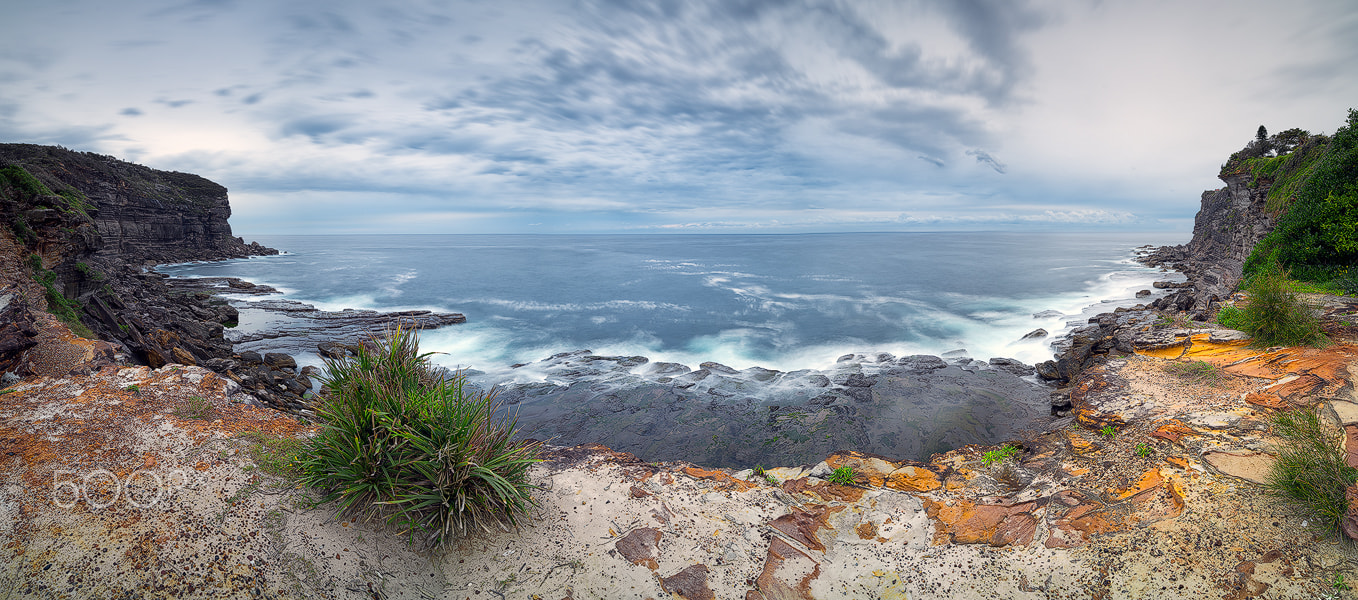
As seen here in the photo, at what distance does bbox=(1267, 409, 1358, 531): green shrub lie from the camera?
494 cm

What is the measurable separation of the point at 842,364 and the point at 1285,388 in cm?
1184

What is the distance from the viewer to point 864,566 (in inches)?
228

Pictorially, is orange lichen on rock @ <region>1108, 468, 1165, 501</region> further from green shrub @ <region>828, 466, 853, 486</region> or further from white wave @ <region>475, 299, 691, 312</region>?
white wave @ <region>475, 299, 691, 312</region>

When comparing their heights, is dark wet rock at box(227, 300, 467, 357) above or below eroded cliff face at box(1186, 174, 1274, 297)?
below

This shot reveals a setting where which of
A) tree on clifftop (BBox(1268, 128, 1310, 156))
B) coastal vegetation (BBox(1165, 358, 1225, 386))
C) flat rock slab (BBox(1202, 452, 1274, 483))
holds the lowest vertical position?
flat rock slab (BBox(1202, 452, 1274, 483))

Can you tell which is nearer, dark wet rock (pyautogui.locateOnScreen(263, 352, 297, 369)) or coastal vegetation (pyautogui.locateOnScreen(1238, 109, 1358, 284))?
coastal vegetation (pyautogui.locateOnScreen(1238, 109, 1358, 284))

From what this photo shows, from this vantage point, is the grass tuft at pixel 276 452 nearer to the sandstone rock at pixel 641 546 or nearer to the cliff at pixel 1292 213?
the sandstone rock at pixel 641 546

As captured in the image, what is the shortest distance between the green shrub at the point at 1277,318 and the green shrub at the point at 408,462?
14.7m

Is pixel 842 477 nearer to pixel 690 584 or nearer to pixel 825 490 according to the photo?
pixel 825 490

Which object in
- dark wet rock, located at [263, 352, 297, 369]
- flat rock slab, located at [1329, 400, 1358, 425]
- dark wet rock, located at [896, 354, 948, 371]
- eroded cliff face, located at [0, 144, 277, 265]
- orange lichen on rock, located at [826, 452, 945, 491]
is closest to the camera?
flat rock slab, located at [1329, 400, 1358, 425]

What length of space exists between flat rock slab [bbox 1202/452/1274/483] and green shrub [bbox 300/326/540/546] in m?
8.80

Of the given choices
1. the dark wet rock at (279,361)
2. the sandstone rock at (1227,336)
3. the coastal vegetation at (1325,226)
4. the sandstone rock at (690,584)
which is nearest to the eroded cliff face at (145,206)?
the dark wet rock at (279,361)

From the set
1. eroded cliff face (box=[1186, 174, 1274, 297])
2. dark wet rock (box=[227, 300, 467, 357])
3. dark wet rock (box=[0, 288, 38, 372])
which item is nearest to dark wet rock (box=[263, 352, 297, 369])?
dark wet rock (box=[227, 300, 467, 357])

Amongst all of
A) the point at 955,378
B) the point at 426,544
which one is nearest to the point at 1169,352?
the point at 955,378
